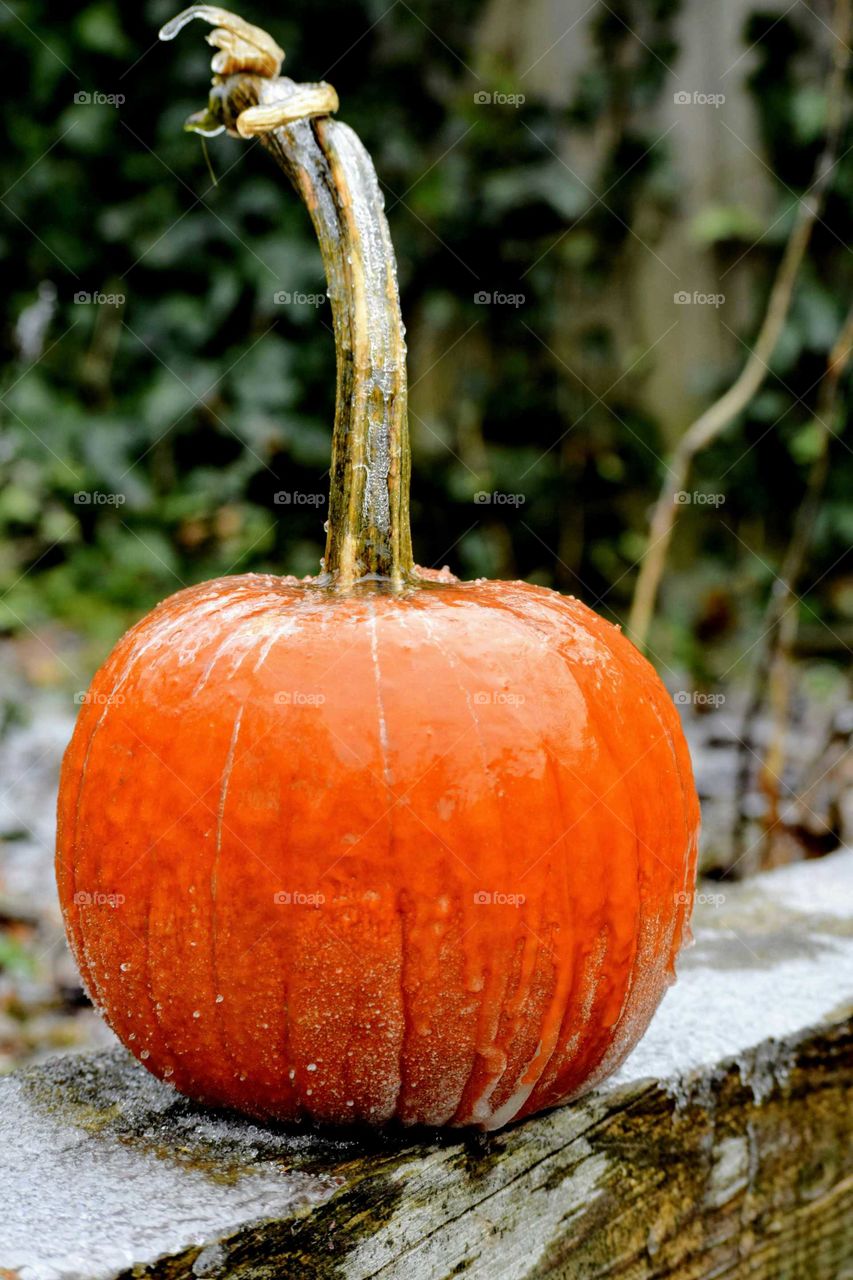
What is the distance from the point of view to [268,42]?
1.10 m

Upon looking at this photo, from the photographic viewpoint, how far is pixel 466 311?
13.3 ft

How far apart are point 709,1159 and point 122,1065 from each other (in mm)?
600

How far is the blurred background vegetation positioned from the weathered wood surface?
7.76ft

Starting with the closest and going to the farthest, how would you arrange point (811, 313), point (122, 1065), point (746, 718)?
1. point (122, 1065)
2. point (746, 718)
3. point (811, 313)

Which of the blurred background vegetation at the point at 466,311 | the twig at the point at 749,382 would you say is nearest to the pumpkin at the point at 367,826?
the twig at the point at 749,382

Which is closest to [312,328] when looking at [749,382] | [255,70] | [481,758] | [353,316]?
[749,382]

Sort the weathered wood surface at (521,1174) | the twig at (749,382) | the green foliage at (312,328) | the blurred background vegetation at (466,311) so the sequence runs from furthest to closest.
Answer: the green foliage at (312,328) → the blurred background vegetation at (466,311) → the twig at (749,382) → the weathered wood surface at (521,1174)

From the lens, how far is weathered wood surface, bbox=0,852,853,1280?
0.87 meters

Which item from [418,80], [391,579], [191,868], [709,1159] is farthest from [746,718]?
[418,80]

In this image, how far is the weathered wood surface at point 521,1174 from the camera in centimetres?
87

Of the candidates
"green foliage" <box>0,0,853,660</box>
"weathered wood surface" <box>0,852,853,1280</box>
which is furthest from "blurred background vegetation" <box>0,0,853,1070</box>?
"weathered wood surface" <box>0,852,853,1280</box>

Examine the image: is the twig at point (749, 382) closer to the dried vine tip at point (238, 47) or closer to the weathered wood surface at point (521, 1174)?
the weathered wood surface at point (521, 1174)

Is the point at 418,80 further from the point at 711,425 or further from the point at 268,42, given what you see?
the point at 268,42

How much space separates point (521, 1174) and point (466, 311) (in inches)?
135
